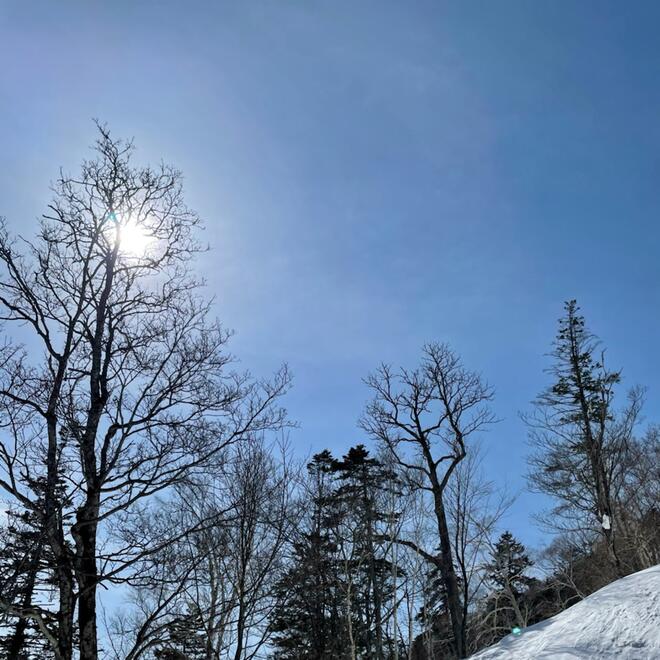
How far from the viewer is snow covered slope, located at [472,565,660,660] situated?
16.4 feet

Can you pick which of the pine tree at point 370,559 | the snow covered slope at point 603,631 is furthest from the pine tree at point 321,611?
the snow covered slope at point 603,631

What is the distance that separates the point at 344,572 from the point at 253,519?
40.1ft

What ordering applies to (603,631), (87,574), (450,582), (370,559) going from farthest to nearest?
(370,559), (450,582), (87,574), (603,631)

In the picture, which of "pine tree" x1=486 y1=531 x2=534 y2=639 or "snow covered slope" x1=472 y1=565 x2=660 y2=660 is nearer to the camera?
"snow covered slope" x1=472 y1=565 x2=660 y2=660

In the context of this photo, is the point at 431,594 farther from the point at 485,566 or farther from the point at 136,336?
the point at 136,336

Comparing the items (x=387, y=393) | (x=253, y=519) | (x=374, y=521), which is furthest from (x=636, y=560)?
(x=253, y=519)

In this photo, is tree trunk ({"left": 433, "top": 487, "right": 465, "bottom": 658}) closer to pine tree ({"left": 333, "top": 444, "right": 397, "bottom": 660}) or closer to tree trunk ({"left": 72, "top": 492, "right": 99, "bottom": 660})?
pine tree ({"left": 333, "top": 444, "right": 397, "bottom": 660})

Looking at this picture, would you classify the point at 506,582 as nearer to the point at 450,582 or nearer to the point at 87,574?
the point at 450,582

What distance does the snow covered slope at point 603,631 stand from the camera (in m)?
4.99

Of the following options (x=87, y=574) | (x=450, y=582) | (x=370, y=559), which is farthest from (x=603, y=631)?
(x=370, y=559)

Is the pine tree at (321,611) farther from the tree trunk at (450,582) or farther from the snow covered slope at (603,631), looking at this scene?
the snow covered slope at (603,631)

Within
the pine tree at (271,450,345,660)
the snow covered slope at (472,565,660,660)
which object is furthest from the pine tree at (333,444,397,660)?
the snow covered slope at (472,565,660,660)

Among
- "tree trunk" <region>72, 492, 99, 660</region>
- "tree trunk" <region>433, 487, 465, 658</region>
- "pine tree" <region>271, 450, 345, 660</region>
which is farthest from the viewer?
"pine tree" <region>271, 450, 345, 660</region>

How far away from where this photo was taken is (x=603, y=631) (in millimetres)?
5383
